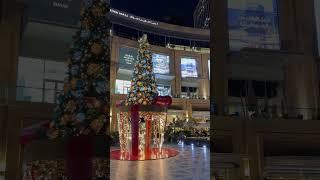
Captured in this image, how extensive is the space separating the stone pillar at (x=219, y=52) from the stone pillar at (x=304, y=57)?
1.69ft

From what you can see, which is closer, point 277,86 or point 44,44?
point 44,44

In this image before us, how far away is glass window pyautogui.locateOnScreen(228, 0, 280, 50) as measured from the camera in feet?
9.09

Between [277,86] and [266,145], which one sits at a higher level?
[277,86]

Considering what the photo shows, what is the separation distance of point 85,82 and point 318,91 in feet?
6.29

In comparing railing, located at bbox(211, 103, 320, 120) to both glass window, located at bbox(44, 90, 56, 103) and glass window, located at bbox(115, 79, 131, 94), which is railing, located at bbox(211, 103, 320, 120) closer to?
glass window, located at bbox(44, 90, 56, 103)

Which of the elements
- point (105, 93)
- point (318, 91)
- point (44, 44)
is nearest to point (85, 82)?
point (105, 93)

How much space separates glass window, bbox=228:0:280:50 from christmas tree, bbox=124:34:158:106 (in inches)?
180

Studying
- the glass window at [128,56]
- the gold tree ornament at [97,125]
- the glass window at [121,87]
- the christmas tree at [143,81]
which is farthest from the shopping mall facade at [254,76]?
the christmas tree at [143,81]

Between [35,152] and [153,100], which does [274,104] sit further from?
[153,100]

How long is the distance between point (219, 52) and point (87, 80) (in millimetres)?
1075

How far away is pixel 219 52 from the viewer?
8.98 feet

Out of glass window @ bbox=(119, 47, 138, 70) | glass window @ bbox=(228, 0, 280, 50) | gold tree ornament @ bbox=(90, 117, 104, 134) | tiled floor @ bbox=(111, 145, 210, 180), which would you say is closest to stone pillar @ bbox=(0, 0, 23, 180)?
gold tree ornament @ bbox=(90, 117, 104, 134)

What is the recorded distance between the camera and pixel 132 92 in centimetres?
733

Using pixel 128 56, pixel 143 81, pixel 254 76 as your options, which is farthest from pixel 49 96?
pixel 143 81
